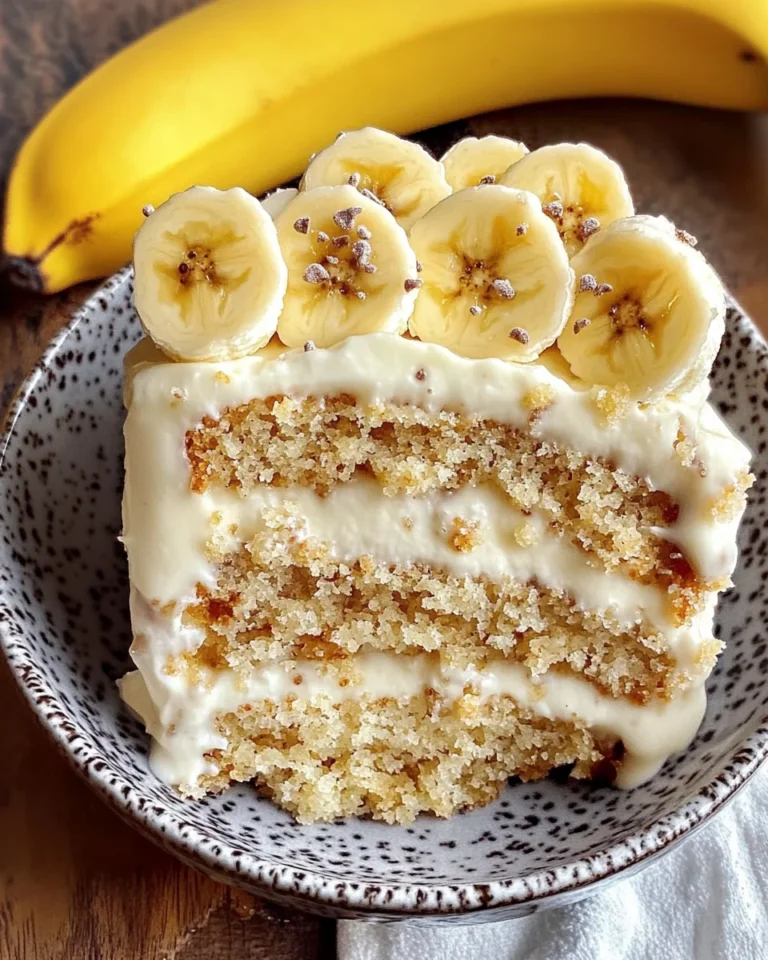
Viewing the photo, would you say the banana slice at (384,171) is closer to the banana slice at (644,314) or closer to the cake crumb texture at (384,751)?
the banana slice at (644,314)

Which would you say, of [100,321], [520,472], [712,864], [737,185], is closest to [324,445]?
[520,472]

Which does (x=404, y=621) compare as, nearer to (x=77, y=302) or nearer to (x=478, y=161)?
(x=478, y=161)

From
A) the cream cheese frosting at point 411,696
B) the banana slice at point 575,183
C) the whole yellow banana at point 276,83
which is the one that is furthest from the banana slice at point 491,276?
the whole yellow banana at point 276,83

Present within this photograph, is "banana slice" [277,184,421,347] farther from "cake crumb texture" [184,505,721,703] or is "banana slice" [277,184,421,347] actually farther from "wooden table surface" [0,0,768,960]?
"wooden table surface" [0,0,768,960]

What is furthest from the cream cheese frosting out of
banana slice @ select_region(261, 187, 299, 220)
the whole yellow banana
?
the whole yellow banana

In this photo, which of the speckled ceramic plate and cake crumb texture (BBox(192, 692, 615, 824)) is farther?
cake crumb texture (BBox(192, 692, 615, 824))

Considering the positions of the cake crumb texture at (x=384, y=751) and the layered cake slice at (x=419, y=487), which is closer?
the layered cake slice at (x=419, y=487)
